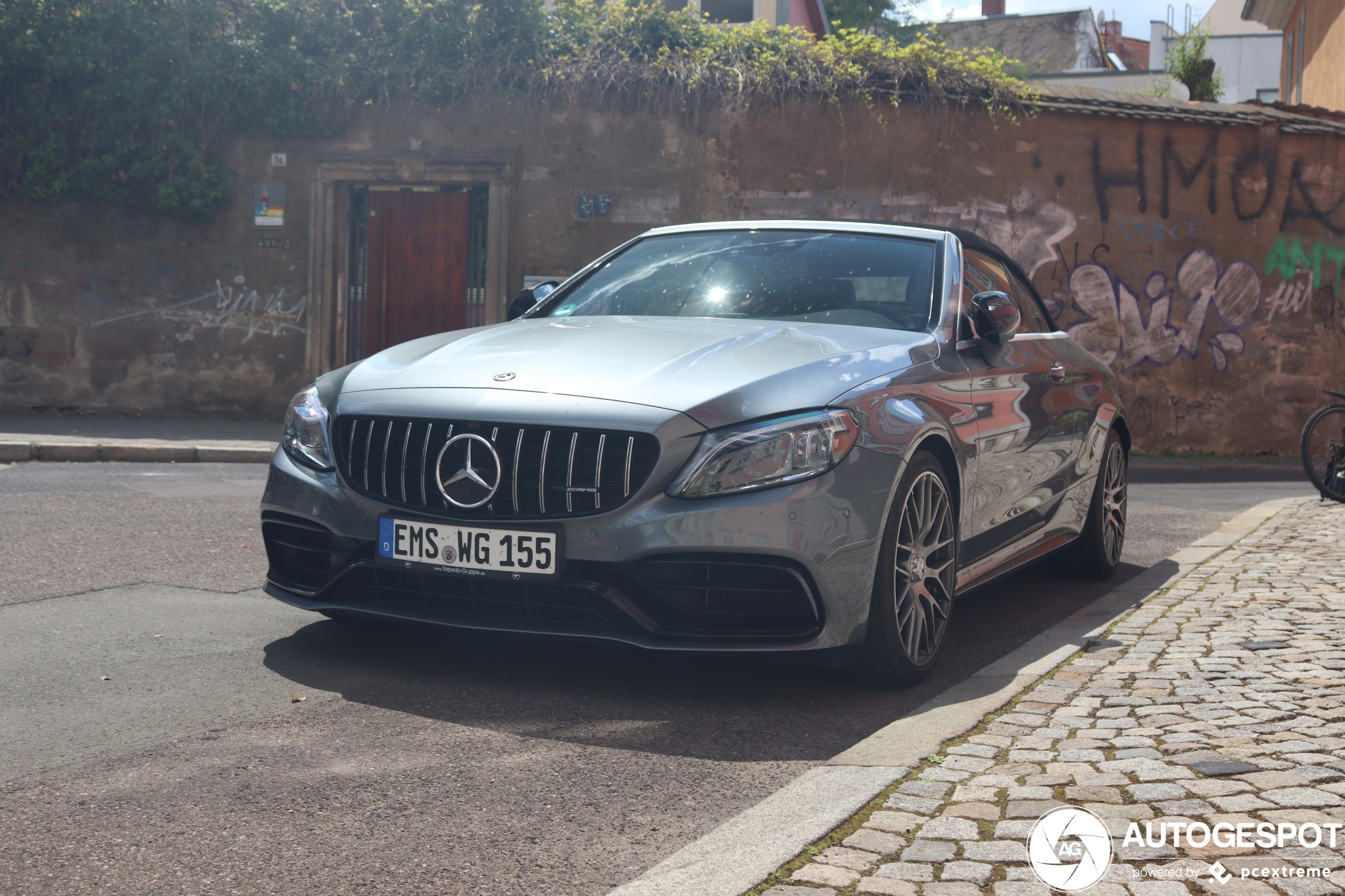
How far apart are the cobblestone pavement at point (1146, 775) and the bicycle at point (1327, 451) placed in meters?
5.77

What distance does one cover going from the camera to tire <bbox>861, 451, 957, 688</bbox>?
13.4 feet

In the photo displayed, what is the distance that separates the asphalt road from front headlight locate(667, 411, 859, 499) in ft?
2.02

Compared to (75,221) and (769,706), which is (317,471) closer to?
(769,706)

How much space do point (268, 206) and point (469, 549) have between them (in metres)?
12.2

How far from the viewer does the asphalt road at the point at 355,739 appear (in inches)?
108

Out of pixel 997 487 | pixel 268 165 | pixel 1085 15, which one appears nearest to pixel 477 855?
pixel 997 487

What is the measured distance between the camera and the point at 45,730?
3.59 metres

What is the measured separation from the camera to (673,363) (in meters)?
4.13

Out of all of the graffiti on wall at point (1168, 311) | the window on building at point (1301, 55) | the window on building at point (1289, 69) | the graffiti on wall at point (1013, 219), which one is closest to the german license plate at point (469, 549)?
the graffiti on wall at point (1013, 219)

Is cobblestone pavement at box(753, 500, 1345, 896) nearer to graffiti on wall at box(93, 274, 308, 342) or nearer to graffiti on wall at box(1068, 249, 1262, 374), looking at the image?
graffiti on wall at box(1068, 249, 1262, 374)

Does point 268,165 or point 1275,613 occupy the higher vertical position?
point 268,165

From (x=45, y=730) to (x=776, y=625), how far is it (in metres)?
2.04

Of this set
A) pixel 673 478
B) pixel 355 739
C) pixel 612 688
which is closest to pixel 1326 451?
pixel 612 688

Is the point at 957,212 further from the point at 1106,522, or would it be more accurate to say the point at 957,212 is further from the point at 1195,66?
the point at 1195,66
